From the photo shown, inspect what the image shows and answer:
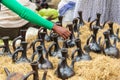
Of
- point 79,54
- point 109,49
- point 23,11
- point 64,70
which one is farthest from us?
point 109,49

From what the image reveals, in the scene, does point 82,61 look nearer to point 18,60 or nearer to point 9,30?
point 18,60

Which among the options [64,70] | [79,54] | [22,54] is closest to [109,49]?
[79,54]

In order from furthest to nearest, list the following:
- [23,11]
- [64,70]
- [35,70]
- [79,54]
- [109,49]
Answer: [109,49]
[79,54]
[23,11]
[64,70]
[35,70]

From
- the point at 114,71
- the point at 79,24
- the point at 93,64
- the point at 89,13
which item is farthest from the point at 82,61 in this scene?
the point at 89,13

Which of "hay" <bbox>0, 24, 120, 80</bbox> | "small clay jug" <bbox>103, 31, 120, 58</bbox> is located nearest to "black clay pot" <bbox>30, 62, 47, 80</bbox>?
"hay" <bbox>0, 24, 120, 80</bbox>

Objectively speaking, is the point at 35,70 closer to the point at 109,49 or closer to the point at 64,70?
the point at 64,70

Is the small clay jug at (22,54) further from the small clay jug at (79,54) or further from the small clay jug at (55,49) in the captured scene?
the small clay jug at (79,54)

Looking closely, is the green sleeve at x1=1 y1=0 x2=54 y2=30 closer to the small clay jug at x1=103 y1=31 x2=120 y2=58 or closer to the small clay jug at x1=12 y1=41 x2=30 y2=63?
the small clay jug at x1=12 y1=41 x2=30 y2=63

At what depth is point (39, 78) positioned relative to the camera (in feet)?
5.81

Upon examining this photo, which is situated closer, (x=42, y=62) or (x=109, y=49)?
(x=42, y=62)

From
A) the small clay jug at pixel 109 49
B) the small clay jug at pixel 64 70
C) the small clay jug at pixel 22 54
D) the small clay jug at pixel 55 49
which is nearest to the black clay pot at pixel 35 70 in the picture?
the small clay jug at pixel 64 70

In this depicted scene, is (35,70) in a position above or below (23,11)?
below

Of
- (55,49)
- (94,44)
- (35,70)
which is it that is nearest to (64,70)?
(35,70)

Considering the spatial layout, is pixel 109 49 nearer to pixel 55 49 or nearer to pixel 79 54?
pixel 79 54
